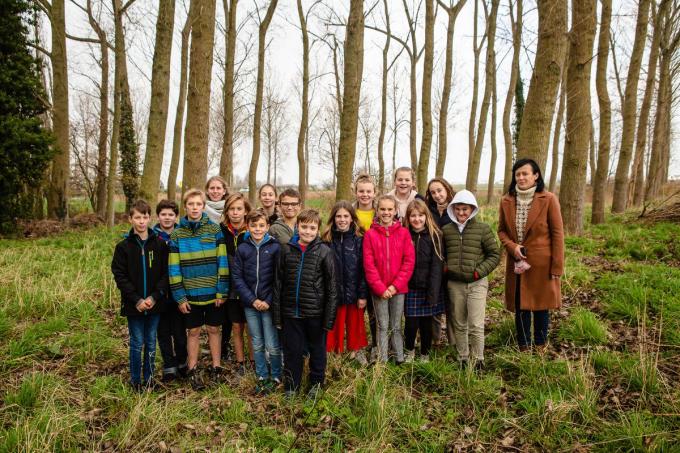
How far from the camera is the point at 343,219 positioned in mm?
3855

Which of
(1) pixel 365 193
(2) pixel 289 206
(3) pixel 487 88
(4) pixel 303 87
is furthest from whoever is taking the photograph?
(4) pixel 303 87

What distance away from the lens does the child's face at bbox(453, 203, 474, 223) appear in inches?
153

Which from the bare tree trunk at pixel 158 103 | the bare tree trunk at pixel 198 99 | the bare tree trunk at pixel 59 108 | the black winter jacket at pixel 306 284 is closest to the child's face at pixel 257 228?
the black winter jacket at pixel 306 284

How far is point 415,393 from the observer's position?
353 centimetres

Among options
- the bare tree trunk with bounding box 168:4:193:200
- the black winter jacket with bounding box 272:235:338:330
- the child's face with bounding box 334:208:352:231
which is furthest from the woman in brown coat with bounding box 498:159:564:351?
the bare tree trunk with bounding box 168:4:193:200

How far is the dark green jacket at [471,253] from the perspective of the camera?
3793mm

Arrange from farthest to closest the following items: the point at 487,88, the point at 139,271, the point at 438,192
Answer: the point at 487,88 → the point at 438,192 → the point at 139,271

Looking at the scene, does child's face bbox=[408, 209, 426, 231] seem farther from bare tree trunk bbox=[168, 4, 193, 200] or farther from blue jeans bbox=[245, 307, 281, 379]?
bare tree trunk bbox=[168, 4, 193, 200]

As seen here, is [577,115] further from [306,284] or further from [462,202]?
[306,284]

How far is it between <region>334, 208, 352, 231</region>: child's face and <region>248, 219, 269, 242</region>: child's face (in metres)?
0.75

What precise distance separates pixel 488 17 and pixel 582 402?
16339 mm

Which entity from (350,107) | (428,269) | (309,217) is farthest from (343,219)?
(350,107)

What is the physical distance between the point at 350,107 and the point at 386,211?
3.59m

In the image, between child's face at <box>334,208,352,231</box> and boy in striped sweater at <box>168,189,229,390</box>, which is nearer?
boy in striped sweater at <box>168,189,229,390</box>
